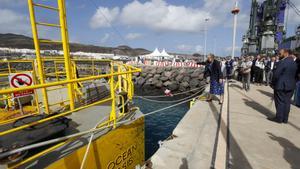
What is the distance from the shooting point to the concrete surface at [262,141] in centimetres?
300

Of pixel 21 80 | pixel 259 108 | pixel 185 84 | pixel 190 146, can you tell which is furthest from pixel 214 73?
pixel 185 84

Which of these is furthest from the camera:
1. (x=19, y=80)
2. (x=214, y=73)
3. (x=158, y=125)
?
(x=158, y=125)

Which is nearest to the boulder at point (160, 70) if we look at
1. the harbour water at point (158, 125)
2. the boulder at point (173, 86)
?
the boulder at point (173, 86)

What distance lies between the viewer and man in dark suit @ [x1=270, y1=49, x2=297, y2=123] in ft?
14.3

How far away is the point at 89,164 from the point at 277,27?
52453mm

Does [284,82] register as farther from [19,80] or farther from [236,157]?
[19,80]

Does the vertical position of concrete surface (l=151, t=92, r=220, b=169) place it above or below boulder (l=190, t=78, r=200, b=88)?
above

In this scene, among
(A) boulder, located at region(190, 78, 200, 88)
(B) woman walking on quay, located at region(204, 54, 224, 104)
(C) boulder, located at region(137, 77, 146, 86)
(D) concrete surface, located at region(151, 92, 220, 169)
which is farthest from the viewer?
(C) boulder, located at region(137, 77, 146, 86)

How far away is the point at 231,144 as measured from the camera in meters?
3.61

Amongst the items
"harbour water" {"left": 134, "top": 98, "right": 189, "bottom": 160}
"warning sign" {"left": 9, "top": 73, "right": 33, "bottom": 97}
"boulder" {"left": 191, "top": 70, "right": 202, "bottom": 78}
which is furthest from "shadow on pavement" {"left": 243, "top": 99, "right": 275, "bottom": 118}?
"boulder" {"left": 191, "top": 70, "right": 202, "bottom": 78}

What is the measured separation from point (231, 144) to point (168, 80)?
20245 mm

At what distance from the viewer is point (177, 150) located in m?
3.44

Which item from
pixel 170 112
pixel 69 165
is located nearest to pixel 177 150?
pixel 69 165

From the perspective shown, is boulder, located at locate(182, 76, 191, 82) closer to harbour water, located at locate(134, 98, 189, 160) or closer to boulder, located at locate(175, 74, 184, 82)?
boulder, located at locate(175, 74, 184, 82)
